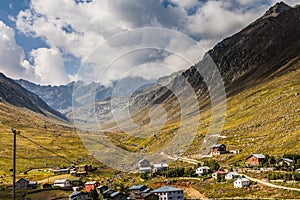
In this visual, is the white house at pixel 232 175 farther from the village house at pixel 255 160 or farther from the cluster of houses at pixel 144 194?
the cluster of houses at pixel 144 194

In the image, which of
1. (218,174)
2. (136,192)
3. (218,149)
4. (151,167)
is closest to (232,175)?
(218,174)

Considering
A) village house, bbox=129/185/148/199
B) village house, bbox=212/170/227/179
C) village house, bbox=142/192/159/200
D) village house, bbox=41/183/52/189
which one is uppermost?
village house, bbox=212/170/227/179

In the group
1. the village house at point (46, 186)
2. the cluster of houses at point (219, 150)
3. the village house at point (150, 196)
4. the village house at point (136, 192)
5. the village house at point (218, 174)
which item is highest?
the cluster of houses at point (219, 150)

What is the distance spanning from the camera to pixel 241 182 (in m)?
96.4

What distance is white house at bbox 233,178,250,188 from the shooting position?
9588 cm

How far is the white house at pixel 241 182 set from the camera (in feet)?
315

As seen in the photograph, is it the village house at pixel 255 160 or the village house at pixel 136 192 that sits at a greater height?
→ the village house at pixel 255 160

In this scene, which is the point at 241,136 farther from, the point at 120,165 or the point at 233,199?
the point at 233,199

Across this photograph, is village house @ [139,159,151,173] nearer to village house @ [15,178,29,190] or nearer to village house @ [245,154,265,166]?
village house @ [245,154,265,166]

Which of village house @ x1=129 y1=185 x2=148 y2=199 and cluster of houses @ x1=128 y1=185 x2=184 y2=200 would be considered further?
village house @ x1=129 y1=185 x2=148 y2=199

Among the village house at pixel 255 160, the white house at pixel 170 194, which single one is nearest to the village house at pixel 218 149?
the village house at pixel 255 160

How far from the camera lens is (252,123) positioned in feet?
652

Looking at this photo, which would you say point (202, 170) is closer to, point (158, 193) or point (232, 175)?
point (232, 175)

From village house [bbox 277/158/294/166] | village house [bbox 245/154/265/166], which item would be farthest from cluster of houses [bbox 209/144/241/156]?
village house [bbox 277/158/294/166]
